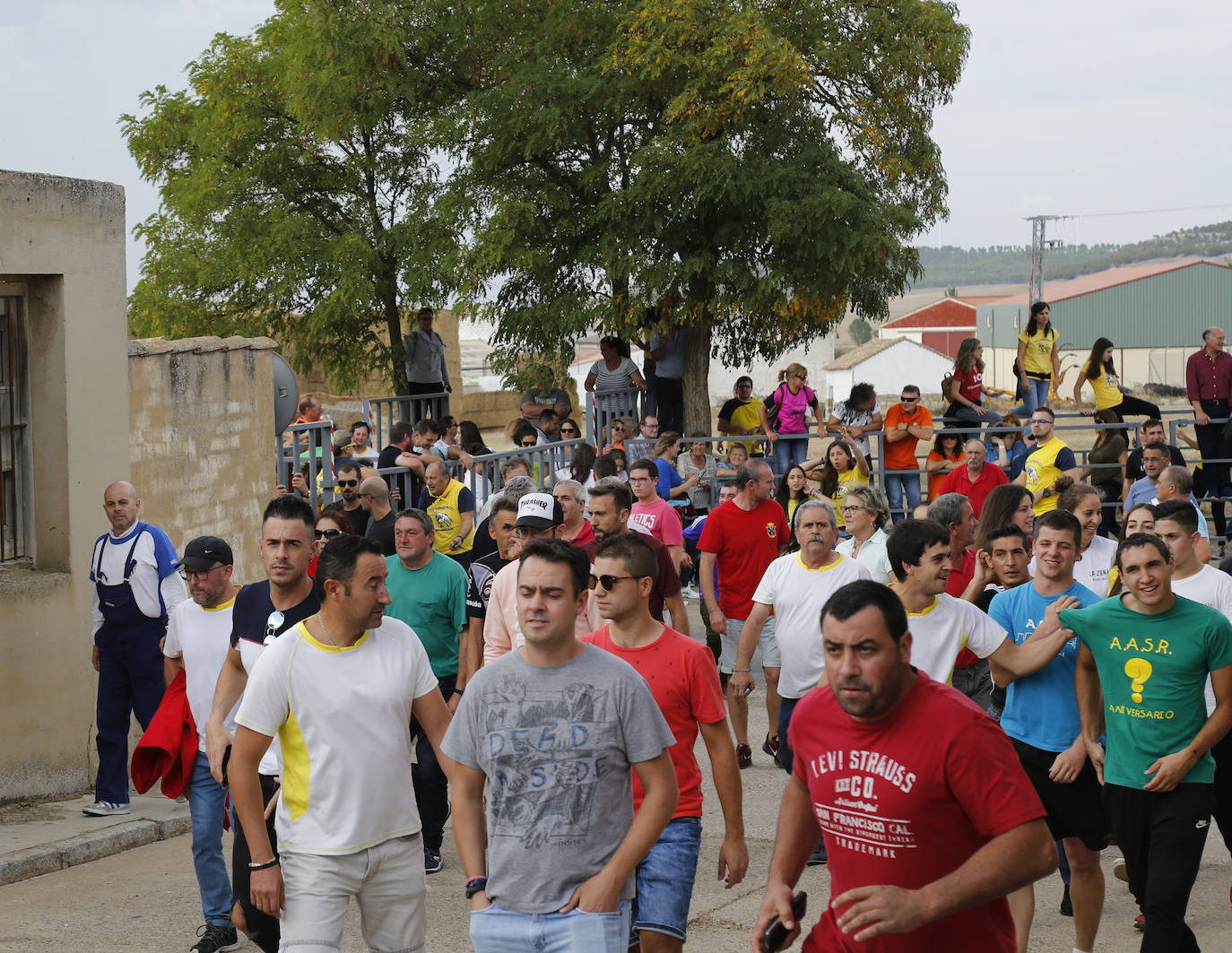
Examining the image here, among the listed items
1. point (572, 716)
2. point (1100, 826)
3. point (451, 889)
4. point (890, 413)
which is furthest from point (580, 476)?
point (572, 716)

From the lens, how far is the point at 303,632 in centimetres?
459

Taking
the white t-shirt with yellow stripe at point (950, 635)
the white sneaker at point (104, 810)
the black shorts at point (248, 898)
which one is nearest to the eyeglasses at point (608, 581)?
the black shorts at point (248, 898)

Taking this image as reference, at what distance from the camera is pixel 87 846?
26.6 feet

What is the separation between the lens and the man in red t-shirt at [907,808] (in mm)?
3283

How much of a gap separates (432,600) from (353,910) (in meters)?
1.58

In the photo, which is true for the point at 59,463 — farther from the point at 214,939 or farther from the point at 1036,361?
the point at 1036,361

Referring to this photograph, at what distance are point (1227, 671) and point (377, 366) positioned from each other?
16916mm

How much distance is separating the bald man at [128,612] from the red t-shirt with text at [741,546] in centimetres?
345

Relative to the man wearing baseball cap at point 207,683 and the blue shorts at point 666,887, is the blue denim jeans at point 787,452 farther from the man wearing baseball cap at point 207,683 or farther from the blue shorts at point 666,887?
the blue shorts at point 666,887

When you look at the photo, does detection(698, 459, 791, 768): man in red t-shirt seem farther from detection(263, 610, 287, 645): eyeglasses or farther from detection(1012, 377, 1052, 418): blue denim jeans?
detection(1012, 377, 1052, 418): blue denim jeans

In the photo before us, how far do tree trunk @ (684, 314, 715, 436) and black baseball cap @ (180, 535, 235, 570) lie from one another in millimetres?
13368

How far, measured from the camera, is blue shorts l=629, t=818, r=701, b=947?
4.49 metres

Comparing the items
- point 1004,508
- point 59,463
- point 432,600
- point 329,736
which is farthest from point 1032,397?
point 329,736

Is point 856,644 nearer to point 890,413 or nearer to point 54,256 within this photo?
point 54,256
